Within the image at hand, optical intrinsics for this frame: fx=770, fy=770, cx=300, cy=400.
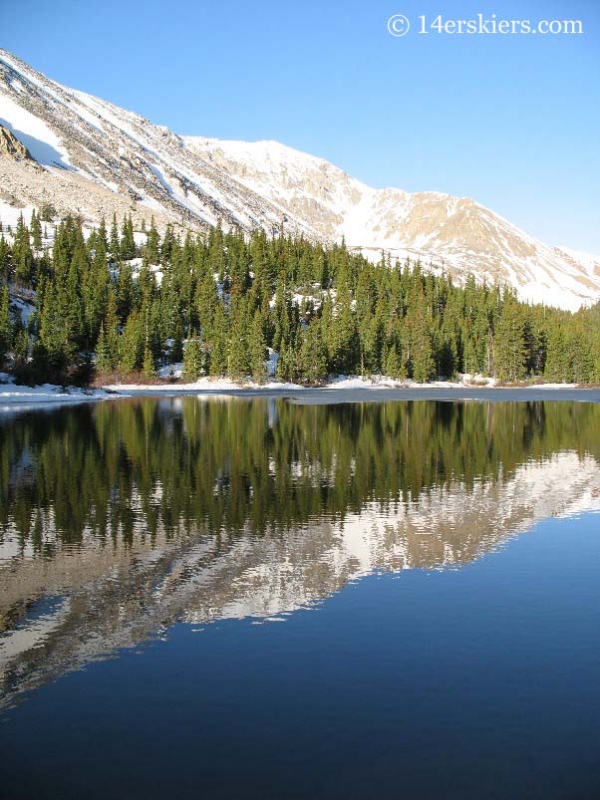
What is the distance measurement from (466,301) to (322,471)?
163084mm

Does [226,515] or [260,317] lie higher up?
[260,317]

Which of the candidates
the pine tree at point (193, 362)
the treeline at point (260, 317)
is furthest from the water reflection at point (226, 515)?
the pine tree at point (193, 362)

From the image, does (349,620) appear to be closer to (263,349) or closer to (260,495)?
(260,495)

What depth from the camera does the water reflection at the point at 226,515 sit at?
52.6ft

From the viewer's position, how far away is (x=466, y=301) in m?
191

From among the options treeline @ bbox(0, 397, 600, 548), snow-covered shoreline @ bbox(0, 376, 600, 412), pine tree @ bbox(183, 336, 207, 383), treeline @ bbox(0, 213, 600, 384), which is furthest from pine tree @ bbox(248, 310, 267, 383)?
treeline @ bbox(0, 397, 600, 548)

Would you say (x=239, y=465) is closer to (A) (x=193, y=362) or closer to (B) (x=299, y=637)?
(B) (x=299, y=637)

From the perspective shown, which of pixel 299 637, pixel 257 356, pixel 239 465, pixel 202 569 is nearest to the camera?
pixel 299 637

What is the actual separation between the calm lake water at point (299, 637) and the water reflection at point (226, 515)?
0.34 feet

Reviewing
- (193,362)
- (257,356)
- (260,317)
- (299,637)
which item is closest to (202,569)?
(299,637)

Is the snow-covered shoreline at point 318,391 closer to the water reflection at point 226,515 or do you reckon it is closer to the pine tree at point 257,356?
the pine tree at point 257,356

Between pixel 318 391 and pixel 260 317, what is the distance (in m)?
26.8

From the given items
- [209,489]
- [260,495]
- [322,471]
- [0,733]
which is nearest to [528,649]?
[0,733]

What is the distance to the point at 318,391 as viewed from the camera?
13112cm
